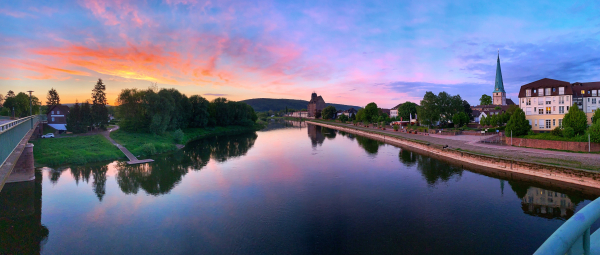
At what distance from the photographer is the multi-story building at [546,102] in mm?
36062

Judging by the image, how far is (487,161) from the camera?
934 inches

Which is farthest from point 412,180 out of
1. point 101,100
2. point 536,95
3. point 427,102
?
point 101,100

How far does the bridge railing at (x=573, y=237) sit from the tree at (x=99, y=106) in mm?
50310

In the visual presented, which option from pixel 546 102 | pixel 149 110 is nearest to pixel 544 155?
pixel 546 102

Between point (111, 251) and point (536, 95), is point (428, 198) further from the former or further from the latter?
point (536, 95)

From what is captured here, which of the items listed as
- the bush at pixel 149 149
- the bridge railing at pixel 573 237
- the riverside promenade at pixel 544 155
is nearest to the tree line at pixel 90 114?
the bush at pixel 149 149

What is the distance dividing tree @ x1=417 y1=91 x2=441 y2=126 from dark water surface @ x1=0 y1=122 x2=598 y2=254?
28697mm

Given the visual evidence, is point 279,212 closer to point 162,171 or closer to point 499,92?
point 162,171

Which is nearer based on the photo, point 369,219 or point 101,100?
point 369,219

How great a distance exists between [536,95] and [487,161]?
22.6 m

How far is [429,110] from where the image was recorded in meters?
50.5

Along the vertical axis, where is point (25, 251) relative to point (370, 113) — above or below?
below

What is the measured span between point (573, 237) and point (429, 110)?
53.5 meters

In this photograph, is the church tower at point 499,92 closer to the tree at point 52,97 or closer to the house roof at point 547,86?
the house roof at point 547,86
